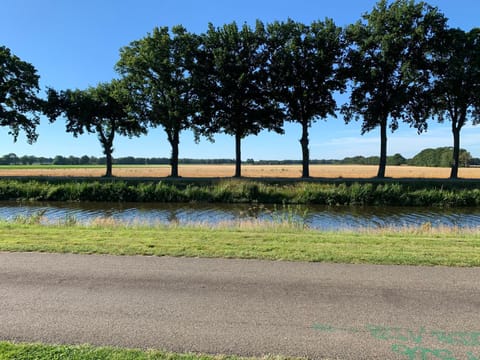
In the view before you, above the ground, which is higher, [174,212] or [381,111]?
[381,111]

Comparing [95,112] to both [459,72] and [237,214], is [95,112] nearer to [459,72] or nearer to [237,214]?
[237,214]

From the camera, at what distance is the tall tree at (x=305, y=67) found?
33.0m

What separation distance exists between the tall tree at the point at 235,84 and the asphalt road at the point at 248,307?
1158 inches

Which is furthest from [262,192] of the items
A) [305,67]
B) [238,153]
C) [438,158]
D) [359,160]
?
[359,160]

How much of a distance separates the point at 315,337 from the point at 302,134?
3345 cm

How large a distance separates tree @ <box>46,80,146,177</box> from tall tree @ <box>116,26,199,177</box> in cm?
454

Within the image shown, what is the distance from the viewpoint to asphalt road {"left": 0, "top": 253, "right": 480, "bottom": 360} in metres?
3.49

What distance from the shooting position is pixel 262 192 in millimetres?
26078

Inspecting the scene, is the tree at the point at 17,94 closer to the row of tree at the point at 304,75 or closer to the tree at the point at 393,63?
the row of tree at the point at 304,75

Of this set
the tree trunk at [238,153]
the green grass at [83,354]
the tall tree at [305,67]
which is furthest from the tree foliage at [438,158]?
the green grass at [83,354]

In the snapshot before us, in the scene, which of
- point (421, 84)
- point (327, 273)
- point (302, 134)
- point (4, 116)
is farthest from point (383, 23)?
point (4, 116)

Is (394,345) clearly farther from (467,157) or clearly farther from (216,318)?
(467,157)

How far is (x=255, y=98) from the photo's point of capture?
34438 millimetres

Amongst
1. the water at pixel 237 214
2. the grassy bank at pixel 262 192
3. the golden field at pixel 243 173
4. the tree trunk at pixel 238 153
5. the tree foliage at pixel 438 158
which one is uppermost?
the tree foliage at pixel 438 158
